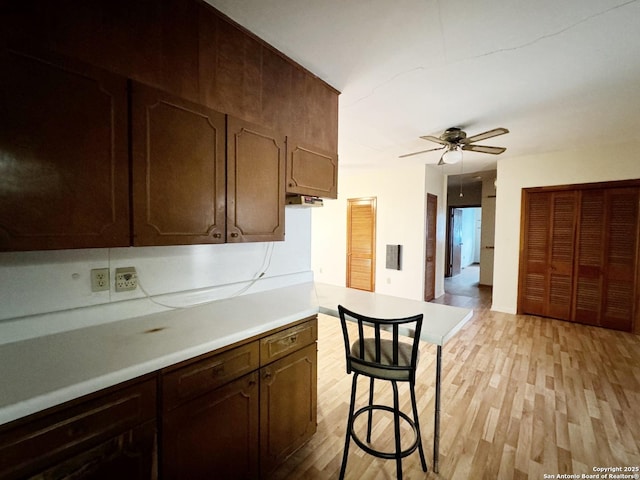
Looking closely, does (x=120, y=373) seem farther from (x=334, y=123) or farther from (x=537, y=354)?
(x=537, y=354)

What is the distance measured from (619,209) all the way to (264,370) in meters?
4.86

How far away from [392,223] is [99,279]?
14.8ft

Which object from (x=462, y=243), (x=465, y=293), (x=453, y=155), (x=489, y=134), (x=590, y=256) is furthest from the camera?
(x=462, y=243)

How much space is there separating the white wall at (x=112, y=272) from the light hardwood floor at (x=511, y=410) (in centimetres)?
115

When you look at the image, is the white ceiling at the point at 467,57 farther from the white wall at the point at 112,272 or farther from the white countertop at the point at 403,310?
the white countertop at the point at 403,310

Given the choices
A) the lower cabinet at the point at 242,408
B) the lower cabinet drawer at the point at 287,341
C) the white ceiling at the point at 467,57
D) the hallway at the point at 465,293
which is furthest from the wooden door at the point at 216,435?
the hallway at the point at 465,293

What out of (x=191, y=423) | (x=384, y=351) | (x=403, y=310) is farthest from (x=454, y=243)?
(x=191, y=423)

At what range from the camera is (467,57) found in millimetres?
1787

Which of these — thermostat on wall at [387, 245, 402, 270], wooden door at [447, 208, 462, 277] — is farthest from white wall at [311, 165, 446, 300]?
wooden door at [447, 208, 462, 277]

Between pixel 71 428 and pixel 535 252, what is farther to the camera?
pixel 535 252

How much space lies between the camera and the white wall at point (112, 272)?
3.85 ft

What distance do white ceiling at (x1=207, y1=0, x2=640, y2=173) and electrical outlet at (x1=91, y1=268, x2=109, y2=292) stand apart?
1481mm

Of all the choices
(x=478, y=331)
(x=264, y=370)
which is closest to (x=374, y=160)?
(x=478, y=331)

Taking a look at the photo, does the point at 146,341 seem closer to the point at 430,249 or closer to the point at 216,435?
the point at 216,435
